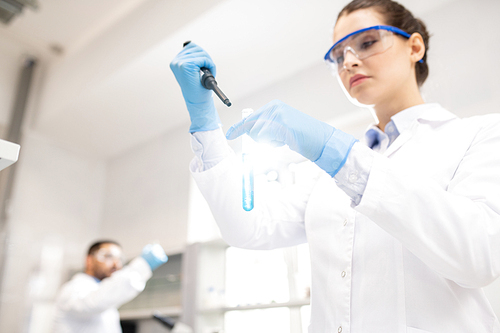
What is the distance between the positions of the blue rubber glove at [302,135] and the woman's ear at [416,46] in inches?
21.7

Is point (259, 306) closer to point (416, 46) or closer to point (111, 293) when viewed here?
point (111, 293)

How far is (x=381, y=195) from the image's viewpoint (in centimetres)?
68

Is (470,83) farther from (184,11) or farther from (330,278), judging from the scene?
(184,11)

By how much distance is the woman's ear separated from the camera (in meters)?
1.14

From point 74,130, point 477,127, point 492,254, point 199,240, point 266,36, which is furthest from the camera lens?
point 74,130

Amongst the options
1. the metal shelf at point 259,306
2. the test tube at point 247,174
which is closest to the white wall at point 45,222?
the metal shelf at point 259,306

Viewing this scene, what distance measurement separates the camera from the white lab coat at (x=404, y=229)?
0.66 m

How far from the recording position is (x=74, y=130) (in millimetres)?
3701

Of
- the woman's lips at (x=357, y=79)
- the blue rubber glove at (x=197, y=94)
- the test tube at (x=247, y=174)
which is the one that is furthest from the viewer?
the woman's lips at (x=357, y=79)

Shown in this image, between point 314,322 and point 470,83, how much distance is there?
1543mm

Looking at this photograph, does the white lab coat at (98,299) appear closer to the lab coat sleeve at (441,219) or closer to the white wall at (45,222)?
the white wall at (45,222)

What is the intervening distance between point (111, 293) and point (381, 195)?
224 centimetres

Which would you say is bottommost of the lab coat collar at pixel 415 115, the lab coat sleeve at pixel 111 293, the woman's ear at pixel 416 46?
the lab coat sleeve at pixel 111 293

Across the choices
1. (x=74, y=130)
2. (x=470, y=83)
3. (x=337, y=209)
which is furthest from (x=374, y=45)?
(x=74, y=130)
